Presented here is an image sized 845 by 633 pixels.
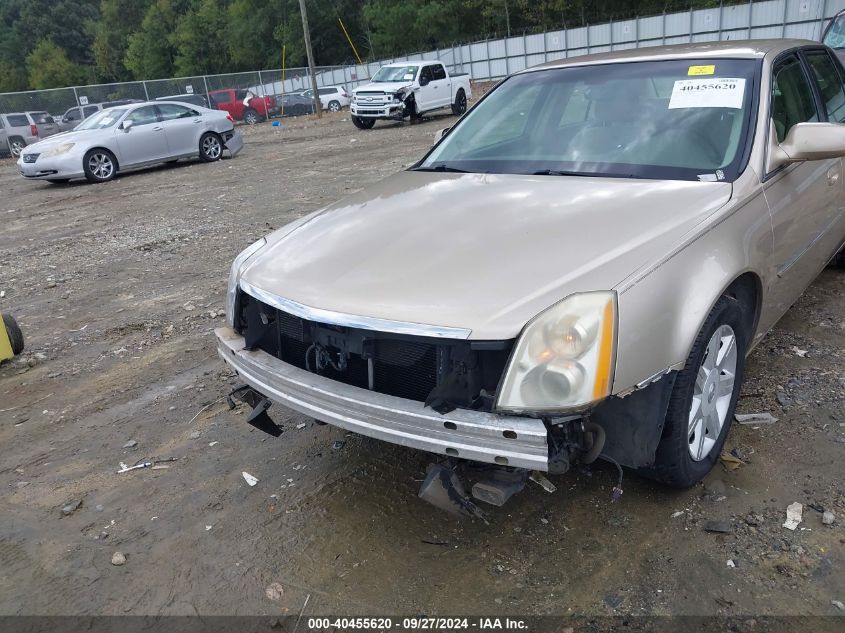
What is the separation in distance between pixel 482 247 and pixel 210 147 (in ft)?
47.2

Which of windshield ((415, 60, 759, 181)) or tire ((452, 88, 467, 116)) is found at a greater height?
windshield ((415, 60, 759, 181))

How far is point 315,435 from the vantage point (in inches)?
139

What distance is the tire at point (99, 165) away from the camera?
13.4 meters

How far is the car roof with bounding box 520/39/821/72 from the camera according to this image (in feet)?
11.3

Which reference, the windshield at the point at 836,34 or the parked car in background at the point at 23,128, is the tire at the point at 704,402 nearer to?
the windshield at the point at 836,34

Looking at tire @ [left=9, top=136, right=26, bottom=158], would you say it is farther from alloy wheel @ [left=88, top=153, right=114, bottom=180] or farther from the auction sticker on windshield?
the auction sticker on windshield

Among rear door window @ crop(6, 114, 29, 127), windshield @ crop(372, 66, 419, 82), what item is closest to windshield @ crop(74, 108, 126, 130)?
windshield @ crop(372, 66, 419, 82)

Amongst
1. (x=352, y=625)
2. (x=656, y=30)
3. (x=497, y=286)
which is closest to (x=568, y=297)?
(x=497, y=286)

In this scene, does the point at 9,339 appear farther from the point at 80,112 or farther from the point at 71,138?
the point at 80,112

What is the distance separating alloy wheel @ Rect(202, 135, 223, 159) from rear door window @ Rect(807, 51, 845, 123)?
535 inches

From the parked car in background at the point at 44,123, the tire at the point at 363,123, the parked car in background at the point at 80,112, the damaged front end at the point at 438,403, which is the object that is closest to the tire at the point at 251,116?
the parked car in background at the point at 80,112

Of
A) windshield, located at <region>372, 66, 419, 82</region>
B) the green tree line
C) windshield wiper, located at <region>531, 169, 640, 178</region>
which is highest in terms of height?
the green tree line

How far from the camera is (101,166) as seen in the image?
1365cm

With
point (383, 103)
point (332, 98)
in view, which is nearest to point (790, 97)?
point (383, 103)
